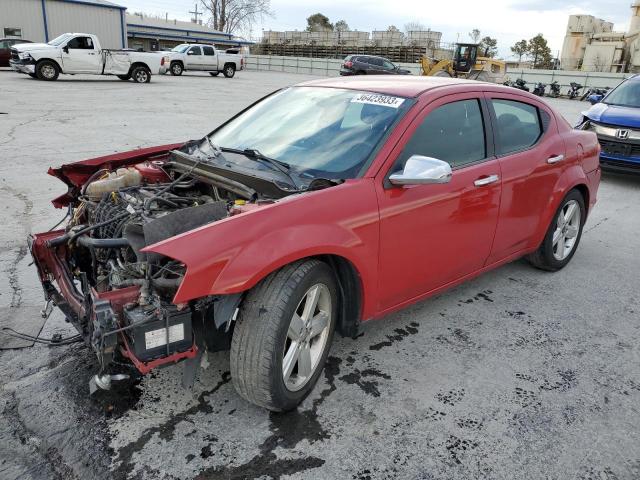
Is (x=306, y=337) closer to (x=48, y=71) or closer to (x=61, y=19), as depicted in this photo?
(x=48, y=71)

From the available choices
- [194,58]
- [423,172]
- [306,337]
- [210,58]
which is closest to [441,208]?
[423,172]

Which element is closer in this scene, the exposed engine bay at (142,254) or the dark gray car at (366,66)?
the exposed engine bay at (142,254)

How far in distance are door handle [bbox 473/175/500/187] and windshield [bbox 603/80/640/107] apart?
6789 mm

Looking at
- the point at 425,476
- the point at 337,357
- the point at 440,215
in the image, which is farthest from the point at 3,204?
the point at 425,476

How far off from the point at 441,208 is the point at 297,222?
43.7 inches

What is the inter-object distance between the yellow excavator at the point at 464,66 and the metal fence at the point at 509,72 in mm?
4132

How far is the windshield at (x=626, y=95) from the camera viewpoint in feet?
29.1

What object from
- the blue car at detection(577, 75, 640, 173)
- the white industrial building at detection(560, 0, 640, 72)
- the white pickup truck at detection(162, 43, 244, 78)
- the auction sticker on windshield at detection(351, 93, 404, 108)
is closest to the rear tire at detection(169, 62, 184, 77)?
the white pickup truck at detection(162, 43, 244, 78)

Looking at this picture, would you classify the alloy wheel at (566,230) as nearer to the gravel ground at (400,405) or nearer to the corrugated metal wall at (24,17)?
the gravel ground at (400,405)

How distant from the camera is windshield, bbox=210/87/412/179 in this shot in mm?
3049

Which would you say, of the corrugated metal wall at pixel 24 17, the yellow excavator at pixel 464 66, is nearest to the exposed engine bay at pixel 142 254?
the yellow excavator at pixel 464 66

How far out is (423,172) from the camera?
2.81 metres

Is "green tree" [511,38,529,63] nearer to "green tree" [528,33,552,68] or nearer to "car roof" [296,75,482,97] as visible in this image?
"green tree" [528,33,552,68]

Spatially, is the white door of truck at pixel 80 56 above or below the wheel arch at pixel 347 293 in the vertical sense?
above
